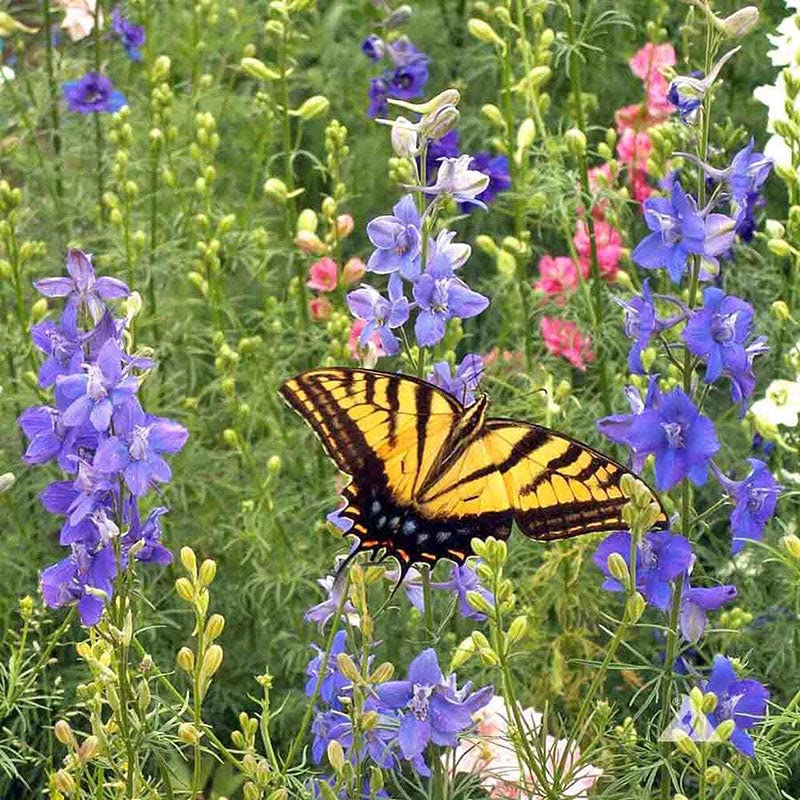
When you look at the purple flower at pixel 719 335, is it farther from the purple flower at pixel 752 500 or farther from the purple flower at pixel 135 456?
the purple flower at pixel 135 456

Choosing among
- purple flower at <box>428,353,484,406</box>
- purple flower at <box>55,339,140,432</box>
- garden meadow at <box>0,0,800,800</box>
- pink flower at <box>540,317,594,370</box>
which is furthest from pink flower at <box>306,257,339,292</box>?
purple flower at <box>55,339,140,432</box>

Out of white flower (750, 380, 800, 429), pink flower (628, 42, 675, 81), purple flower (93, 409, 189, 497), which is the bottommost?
white flower (750, 380, 800, 429)

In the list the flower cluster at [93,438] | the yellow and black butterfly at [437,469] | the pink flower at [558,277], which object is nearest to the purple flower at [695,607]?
the yellow and black butterfly at [437,469]

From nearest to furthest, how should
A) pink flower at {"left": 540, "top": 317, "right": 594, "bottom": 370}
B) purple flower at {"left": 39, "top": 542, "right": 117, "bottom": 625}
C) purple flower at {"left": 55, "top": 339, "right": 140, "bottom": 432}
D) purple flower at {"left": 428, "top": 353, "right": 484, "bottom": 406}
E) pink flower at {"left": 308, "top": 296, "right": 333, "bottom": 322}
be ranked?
purple flower at {"left": 55, "top": 339, "right": 140, "bottom": 432} → purple flower at {"left": 39, "top": 542, "right": 117, "bottom": 625} → purple flower at {"left": 428, "top": 353, "right": 484, "bottom": 406} → pink flower at {"left": 308, "top": 296, "right": 333, "bottom": 322} → pink flower at {"left": 540, "top": 317, "right": 594, "bottom": 370}

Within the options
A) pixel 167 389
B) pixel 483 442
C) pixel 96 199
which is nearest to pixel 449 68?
pixel 96 199

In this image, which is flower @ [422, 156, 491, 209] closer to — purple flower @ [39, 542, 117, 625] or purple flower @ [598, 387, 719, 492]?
purple flower @ [598, 387, 719, 492]
